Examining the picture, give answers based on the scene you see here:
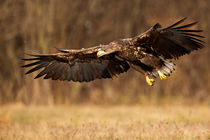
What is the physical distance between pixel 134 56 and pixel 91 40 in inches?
373

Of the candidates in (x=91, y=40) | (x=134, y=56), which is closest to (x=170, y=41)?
(x=134, y=56)

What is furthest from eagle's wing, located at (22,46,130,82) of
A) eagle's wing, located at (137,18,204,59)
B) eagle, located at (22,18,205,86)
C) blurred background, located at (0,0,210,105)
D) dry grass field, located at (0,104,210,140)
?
blurred background, located at (0,0,210,105)

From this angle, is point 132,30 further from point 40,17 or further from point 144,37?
point 144,37

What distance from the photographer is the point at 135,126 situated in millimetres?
8609

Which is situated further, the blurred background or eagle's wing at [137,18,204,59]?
the blurred background

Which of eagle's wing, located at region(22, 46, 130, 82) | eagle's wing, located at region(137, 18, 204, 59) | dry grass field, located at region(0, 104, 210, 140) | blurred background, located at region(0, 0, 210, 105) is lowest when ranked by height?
dry grass field, located at region(0, 104, 210, 140)

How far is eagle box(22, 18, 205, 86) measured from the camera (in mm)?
7070

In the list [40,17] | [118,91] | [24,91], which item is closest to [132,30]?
[118,91]

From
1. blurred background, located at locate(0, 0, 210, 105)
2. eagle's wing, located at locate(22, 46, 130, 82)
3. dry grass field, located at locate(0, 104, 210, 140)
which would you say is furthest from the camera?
blurred background, located at locate(0, 0, 210, 105)

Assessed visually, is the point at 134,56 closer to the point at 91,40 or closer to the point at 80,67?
the point at 80,67

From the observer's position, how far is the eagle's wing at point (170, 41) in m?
6.95

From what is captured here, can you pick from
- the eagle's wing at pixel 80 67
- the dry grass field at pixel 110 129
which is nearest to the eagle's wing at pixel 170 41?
the eagle's wing at pixel 80 67

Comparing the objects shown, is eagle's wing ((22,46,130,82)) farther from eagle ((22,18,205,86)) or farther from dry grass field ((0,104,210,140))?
dry grass field ((0,104,210,140))

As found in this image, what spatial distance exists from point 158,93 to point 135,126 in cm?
832
